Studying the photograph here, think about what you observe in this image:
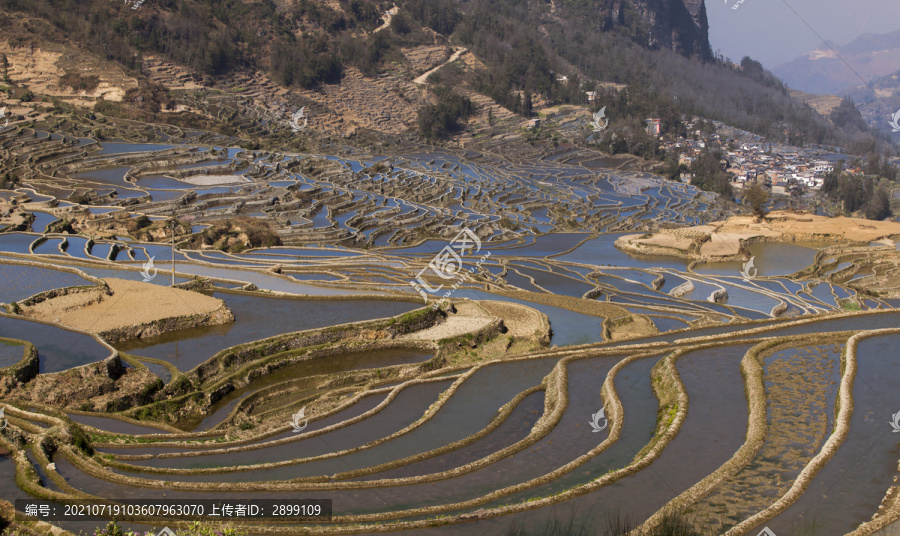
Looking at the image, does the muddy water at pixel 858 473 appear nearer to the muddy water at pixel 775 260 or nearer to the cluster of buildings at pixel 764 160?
the muddy water at pixel 775 260

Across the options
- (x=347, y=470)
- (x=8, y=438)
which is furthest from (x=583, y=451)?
(x=8, y=438)

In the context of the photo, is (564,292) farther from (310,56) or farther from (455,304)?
(310,56)

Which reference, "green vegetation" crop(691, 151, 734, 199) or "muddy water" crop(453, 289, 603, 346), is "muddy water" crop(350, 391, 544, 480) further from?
"green vegetation" crop(691, 151, 734, 199)

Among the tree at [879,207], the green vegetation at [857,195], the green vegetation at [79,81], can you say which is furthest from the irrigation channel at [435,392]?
the green vegetation at [857,195]

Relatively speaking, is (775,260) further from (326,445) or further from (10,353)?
(10,353)

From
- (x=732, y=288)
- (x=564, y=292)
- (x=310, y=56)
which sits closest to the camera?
(x=564, y=292)
